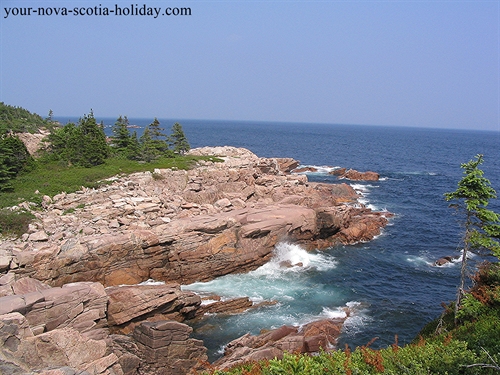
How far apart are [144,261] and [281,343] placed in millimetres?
13069

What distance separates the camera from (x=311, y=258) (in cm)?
3666

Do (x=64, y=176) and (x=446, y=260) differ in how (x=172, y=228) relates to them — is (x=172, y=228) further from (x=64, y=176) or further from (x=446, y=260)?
(x=446, y=260)

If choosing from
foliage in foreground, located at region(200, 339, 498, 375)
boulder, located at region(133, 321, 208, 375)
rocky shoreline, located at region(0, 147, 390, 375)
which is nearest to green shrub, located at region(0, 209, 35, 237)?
rocky shoreline, located at region(0, 147, 390, 375)

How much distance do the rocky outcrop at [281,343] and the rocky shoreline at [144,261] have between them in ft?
0.27

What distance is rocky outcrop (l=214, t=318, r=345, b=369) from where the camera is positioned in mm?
19078

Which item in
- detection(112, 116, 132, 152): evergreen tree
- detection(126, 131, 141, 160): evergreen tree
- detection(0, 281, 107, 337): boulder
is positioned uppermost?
detection(112, 116, 132, 152): evergreen tree

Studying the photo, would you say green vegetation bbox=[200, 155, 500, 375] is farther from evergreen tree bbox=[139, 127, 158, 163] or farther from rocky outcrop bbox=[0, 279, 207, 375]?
evergreen tree bbox=[139, 127, 158, 163]

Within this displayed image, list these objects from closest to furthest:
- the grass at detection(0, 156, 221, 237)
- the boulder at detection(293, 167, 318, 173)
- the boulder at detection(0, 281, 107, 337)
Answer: the boulder at detection(0, 281, 107, 337) < the grass at detection(0, 156, 221, 237) < the boulder at detection(293, 167, 318, 173)

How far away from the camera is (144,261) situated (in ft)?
93.5

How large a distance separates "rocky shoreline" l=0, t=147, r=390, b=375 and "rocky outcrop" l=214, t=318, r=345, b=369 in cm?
8

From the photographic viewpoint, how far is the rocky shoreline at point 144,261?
60.2 ft

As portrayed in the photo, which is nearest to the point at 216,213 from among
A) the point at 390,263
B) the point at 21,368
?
the point at 390,263

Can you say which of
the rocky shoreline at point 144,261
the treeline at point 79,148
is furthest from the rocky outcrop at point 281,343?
the treeline at point 79,148

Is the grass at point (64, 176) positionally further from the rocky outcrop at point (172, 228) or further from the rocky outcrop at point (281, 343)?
the rocky outcrop at point (281, 343)
